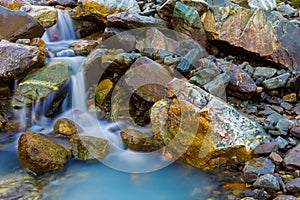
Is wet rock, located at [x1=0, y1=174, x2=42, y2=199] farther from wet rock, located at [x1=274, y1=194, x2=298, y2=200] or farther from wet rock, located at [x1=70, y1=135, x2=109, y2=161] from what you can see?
wet rock, located at [x1=274, y1=194, x2=298, y2=200]

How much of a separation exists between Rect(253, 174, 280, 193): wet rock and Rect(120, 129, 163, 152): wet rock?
58.5 inches

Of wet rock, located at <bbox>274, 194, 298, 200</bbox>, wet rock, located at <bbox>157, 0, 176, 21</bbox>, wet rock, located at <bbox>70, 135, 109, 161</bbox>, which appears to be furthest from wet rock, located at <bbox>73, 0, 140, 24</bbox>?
wet rock, located at <bbox>274, 194, 298, 200</bbox>

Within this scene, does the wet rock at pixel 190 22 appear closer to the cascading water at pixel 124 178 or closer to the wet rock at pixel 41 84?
the wet rock at pixel 41 84

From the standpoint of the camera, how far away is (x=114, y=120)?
17.1 feet

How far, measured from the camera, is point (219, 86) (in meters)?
4.86

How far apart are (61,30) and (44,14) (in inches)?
24.3

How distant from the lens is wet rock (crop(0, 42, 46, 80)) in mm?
5250

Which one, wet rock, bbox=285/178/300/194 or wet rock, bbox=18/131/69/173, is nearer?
wet rock, bbox=285/178/300/194

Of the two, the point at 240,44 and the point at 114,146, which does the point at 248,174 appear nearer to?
the point at 114,146

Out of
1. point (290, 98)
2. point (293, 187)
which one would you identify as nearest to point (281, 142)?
point (293, 187)

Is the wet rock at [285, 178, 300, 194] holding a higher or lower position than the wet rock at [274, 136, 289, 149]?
lower

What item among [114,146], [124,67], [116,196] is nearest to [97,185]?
[116,196]

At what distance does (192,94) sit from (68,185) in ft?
6.70

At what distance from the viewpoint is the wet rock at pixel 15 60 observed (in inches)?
207
